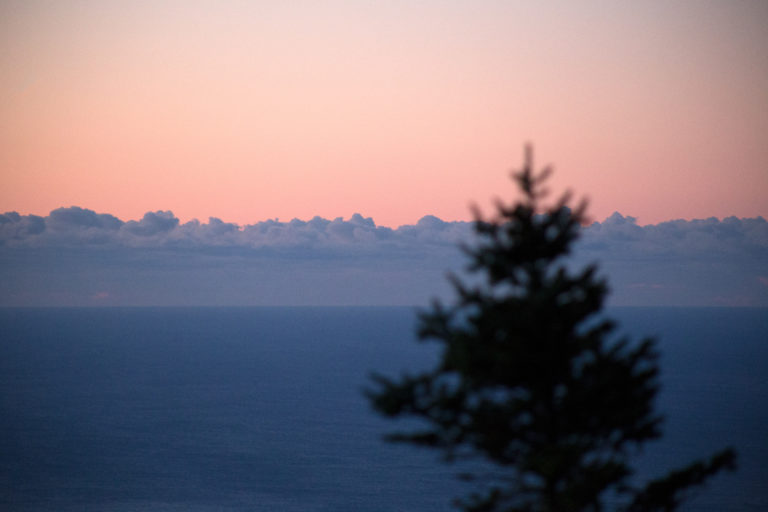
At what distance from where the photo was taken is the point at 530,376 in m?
12.4

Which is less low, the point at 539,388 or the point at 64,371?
the point at 539,388

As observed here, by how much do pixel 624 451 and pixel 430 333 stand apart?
16.4 feet

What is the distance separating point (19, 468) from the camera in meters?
86.4

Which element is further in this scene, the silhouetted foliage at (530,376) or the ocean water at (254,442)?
the ocean water at (254,442)

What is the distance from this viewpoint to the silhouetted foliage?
40.0 ft

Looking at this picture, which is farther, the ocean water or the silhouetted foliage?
the ocean water

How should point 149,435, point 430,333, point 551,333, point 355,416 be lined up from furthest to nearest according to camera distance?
point 355,416
point 149,435
point 430,333
point 551,333

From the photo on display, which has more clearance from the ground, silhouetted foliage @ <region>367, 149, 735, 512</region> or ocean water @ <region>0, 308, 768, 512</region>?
silhouetted foliage @ <region>367, 149, 735, 512</region>

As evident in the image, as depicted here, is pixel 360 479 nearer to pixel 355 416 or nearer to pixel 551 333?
pixel 355 416

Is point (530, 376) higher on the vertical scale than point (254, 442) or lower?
higher

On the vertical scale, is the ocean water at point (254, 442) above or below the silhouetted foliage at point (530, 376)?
below

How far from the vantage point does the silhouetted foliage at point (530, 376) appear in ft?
40.0

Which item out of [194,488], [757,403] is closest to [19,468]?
[194,488]

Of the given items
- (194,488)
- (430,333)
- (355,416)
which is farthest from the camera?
(355,416)
